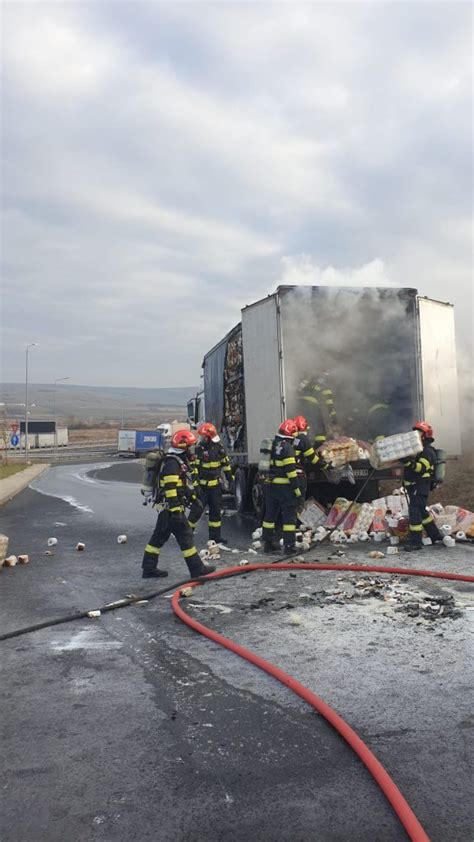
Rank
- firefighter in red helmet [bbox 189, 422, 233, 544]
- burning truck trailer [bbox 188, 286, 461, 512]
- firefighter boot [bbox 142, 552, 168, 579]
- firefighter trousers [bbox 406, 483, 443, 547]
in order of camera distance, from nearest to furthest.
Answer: firefighter boot [bbox 142, 552, 168, 579] < firefighter trousers [bbox 406, 483, 443, 547] < firefighter in red helmet [bbox 189, 422, 233, 544] < burning truck trailer [bbox 188, 286, 461, 512]

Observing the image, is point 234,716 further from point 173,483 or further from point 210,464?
point 210,464

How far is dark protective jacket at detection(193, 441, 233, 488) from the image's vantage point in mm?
10336

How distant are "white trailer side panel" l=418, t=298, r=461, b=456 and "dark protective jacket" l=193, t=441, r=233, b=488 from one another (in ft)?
11.3

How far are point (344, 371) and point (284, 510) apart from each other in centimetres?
433

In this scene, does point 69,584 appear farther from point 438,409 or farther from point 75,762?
point 438,409

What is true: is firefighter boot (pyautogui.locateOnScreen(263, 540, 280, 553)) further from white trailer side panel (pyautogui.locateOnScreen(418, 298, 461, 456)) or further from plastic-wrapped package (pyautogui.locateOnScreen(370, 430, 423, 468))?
white trailer side panel (pyautogui.locateOnScreen(418, 298, 461, 456))

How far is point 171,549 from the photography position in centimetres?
979

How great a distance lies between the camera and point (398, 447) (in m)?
9.18

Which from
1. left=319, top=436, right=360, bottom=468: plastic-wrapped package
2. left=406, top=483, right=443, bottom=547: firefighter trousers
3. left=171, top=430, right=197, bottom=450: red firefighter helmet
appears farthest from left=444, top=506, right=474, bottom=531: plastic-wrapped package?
left=171, top=430, right=197, bottom=450: red firefighter helmet

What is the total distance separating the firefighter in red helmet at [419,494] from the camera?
29.0ft

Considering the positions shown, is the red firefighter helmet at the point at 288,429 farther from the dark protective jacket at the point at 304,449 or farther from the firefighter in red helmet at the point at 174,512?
the firefighter in red helmet at the point at 174,512

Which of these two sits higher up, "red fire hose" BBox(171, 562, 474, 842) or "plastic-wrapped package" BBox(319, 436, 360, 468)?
"plastic-wrapped package" BBox(319, 436, 360, 468)

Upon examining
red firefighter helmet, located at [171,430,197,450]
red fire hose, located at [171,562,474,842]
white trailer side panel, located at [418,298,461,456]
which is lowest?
red fire hose, located at [171,562,474,842]

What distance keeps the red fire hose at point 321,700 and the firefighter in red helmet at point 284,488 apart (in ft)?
3.25
